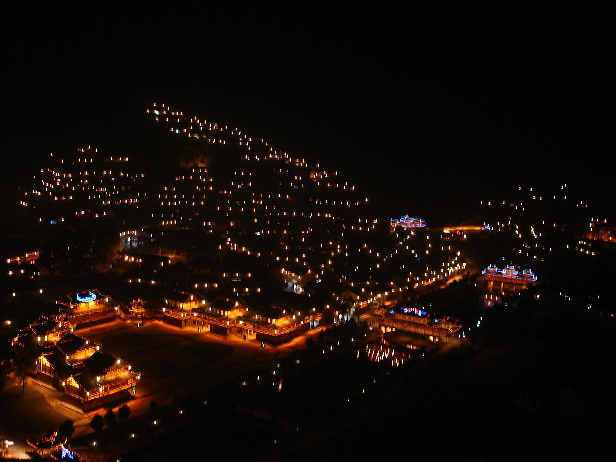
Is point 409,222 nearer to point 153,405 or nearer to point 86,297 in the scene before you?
point 86,297

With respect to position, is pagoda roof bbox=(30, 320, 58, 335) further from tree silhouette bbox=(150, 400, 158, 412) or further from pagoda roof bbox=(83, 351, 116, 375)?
tree silhouette bbox=(150, 400, 158, 412)

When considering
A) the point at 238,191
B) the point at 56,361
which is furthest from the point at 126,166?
the point at 56,361

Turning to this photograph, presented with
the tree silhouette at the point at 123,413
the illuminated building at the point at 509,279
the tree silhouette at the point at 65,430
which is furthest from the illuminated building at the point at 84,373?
the illuminated building at the point at 509,279

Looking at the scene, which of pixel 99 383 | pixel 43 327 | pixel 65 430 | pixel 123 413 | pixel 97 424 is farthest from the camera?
pixel 43 327

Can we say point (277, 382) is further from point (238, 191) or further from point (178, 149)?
point (178, 149)

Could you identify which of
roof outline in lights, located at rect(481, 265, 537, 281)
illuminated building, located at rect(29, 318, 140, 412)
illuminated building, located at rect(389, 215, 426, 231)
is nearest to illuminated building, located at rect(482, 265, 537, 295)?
roof outline in lights, located at rect(481, 265, 537, 281)

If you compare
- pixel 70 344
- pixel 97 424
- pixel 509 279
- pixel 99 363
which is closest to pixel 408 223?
pixel 509 279

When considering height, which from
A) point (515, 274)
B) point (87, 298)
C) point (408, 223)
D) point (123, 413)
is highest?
point (408, 223)

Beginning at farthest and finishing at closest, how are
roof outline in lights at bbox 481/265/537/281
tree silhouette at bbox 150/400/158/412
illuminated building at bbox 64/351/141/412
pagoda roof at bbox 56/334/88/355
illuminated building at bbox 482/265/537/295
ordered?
roof outline in lights at bbox 481/265/537/281
illuminated building at bbox 482/265/537/295
pagoda roof at bbox 56/334/88/355
illuminated building at bbox 64/351/141/412
tree silhouette at bbox 150/400/158/412
